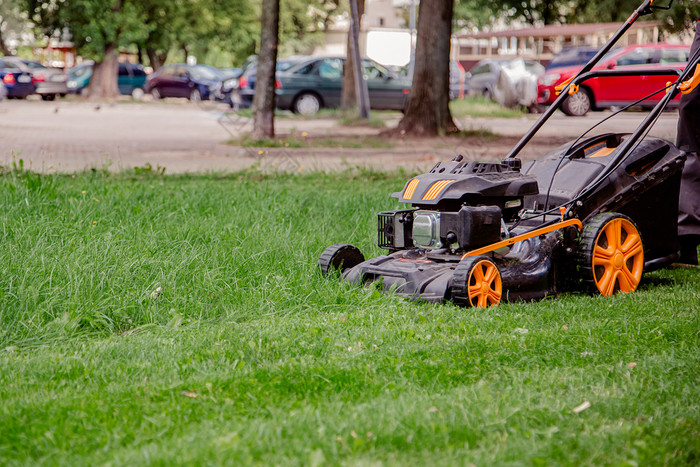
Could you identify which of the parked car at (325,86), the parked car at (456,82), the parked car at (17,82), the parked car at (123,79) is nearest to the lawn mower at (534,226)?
the parked car at (325,86)

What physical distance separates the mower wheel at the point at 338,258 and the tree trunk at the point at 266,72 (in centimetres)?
784

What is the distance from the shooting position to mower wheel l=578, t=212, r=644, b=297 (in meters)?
4.96

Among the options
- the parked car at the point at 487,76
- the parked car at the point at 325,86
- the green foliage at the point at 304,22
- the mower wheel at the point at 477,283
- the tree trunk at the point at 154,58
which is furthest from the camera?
the green foliage at the point at 304,22

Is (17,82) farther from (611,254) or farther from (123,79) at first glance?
(611,254)

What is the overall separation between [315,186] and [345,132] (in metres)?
7.74

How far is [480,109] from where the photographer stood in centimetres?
2370

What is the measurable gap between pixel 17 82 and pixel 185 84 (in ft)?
19.2

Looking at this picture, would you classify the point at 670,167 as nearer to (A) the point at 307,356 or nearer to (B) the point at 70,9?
(A) the point at 307,356

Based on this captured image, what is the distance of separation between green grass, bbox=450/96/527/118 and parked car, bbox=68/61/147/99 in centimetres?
1457

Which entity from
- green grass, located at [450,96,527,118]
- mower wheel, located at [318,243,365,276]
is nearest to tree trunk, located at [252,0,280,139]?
mower wheel, located at [318,243,365,276]

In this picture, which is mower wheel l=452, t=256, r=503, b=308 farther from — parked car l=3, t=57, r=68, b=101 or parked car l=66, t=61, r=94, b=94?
parked car l=66, t=61, r=94, b=94

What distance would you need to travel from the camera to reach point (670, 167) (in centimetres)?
548

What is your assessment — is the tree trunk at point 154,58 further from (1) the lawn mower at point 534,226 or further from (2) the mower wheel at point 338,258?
(1) the lawn mower at point 534,226

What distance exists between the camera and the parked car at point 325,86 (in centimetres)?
2192
